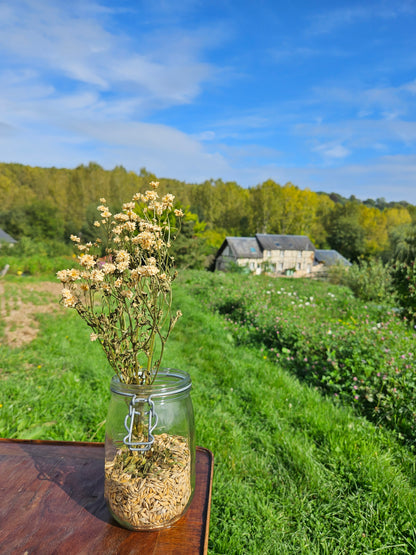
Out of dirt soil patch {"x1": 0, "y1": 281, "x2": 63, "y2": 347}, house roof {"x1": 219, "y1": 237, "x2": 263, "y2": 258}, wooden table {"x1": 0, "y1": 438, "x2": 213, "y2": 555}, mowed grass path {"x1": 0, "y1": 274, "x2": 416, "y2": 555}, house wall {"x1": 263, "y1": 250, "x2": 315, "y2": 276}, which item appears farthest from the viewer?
house wall {"x1": 263, "y1": 250, "x2": 315, "y2": 276}

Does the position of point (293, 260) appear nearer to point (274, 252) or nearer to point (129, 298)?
point (274, 252)

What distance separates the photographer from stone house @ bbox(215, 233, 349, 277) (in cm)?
3200

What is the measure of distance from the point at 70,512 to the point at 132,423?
36cm

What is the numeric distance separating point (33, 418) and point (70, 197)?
36450mm

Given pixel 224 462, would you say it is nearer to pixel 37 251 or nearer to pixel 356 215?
pixel 37 251

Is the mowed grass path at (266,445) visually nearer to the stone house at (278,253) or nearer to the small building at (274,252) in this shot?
the small building at (274,252)

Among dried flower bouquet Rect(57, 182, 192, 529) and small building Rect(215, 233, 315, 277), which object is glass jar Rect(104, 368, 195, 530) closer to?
dried flower bouquet Rect(57, 182, 192, 529)

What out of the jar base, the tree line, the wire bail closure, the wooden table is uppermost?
the tree line

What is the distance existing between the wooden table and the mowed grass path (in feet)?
3.81

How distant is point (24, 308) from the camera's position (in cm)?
675

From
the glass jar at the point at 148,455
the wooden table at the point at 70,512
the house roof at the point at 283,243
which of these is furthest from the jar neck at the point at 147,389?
the house roof at the point at 283,243

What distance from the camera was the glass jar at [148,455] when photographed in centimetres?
98

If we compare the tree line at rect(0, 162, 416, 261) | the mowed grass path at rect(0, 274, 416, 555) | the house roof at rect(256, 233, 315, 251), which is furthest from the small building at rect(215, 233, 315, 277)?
the mowed grass path at rect(0, 274, 416, 555)

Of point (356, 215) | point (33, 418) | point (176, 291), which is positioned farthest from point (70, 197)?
point (33, 418)
